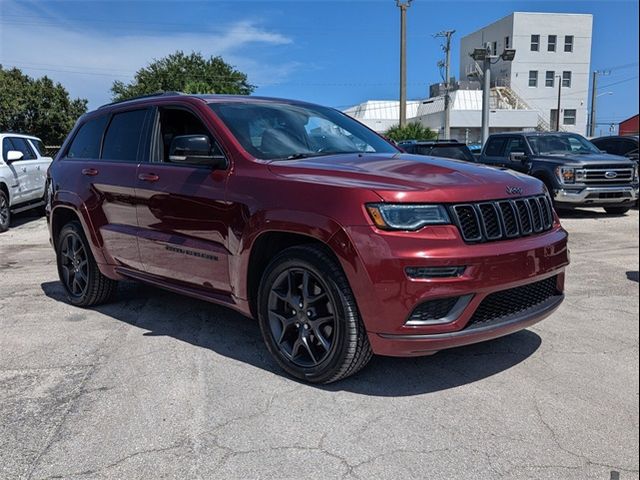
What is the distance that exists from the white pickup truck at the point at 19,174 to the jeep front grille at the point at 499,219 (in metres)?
10.6

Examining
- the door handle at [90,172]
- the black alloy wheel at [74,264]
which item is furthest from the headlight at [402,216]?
the black alloy wheel at [74,264]

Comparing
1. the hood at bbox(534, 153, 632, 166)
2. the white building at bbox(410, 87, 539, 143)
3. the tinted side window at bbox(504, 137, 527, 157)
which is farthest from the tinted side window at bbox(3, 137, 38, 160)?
the white building at bbox(410, 87, 539, 143)

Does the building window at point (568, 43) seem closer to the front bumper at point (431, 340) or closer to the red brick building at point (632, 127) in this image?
the red brick building at point (632, 127)

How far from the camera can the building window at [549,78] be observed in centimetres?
5038

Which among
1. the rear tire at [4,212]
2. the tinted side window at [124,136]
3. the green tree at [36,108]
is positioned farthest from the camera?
the green tree at [36,108]

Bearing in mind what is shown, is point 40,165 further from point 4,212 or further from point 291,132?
point 291,132

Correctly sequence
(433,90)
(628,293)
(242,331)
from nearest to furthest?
(242,331)
(628,293)
(433,90)

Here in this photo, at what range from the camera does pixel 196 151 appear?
3.87m

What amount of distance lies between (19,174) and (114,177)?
8.37 metres

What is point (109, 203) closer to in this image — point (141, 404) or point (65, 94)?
point (141, 404)

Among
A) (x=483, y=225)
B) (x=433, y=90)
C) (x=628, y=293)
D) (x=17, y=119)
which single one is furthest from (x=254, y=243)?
(x=433, y=90)

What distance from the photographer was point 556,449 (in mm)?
2748

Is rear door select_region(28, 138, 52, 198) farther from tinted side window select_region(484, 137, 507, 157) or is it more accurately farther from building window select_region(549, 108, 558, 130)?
building window select_region(549, 108, 558, 130)

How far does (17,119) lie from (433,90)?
1630 inches
